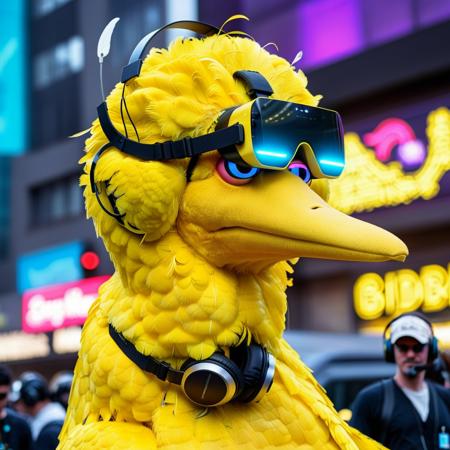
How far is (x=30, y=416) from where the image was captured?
7.53m

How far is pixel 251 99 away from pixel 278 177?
0.90ft

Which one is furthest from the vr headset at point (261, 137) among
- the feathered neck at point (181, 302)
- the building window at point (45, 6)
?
the building window at point (45, 6)

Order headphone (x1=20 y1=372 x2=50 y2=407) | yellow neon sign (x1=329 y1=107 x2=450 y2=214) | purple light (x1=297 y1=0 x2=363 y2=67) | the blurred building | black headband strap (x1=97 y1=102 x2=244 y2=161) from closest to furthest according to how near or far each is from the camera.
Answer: black headband strap (x1=97 y1=102 x2=244 y2=161) < headphone (x1=20 y1=372 x2=50 y2=407) < yellow neon sign (x1=329 y1=107 x2=450 y2=214) < the blurred building < purple light (x1=297 y1=0 x2=363 y2=67)

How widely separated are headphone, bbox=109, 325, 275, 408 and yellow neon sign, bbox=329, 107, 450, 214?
459 inches

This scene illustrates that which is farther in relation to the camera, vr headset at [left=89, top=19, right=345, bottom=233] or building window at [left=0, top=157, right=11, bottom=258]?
building window at [left=0, top=157, right=11, bottom=258]

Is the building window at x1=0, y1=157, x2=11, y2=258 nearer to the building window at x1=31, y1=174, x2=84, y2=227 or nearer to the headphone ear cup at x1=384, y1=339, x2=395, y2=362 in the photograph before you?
the building window at x1=31, y1=174, x2=84, y2=227

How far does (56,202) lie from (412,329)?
73.1ft

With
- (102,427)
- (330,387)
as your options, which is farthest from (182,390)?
(330,387)

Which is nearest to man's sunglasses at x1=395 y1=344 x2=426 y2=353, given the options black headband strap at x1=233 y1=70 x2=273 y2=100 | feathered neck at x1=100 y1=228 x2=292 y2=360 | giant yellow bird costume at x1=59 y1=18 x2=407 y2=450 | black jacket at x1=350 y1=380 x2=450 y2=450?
black jacket at x1=350 y1=380 x2=450 y2=450

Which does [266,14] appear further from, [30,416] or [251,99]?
[251,99]

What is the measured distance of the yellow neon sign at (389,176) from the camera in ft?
46.2

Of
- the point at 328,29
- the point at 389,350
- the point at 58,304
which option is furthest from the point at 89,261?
the point at 389,350

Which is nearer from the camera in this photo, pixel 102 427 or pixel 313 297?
pixel 102 427

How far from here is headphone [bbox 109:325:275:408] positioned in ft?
7.61
